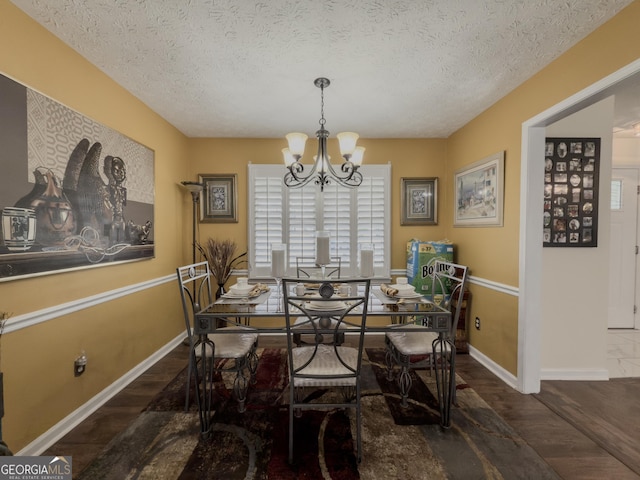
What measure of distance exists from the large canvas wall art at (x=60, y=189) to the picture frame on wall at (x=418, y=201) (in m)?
3.15

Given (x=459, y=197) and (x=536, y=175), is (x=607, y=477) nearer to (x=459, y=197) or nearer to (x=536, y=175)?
(x=536, y=175)

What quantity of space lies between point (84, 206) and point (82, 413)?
1520mm

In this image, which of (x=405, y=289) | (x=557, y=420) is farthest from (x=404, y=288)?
(x=557, y=420)

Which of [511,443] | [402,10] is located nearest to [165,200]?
[402,10]

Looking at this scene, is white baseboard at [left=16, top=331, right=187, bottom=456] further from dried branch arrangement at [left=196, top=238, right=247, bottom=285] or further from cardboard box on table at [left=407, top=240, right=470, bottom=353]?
cardboard box on table at [left=407, top=240, right=470, bottom=353]

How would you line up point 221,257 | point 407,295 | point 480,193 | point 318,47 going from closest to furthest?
point 318,47 < point 407,295 < point 480,193 < point 221,257

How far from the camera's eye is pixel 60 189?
1917mm

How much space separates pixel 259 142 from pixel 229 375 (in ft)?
9.38

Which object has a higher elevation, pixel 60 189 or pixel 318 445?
pixel 60 189

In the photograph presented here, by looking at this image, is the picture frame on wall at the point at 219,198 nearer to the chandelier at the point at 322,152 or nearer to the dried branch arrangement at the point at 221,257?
the dried branch arrangement at the point at 221,257

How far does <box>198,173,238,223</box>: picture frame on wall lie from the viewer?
3.85m

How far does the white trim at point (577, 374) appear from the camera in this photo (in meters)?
2.63

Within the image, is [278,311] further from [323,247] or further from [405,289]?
Answer: [405,289]

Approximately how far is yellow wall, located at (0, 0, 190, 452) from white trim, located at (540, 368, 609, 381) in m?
3.85
